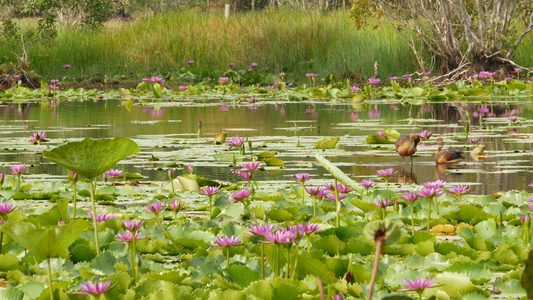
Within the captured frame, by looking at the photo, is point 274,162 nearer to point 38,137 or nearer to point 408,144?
point 408,144

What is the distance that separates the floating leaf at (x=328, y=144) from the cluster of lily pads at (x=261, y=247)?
158 cm

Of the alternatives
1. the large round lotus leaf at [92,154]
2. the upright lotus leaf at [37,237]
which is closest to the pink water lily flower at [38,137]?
the large round lotus leaf at [92,154]

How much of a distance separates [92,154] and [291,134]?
4095 mm

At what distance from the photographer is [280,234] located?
1836mm

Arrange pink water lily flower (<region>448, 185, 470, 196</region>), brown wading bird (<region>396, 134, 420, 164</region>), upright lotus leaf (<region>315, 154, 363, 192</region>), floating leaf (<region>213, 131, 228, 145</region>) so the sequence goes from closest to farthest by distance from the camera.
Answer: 1. upright lotus leaf (<region>315, 154, 363, 192</region>)
2. pink water lily flower (<region>448, 185, 470, 196</region>)
3. brown wading bird (<region>396, 134, 420, 164</region>)
4. floating leaf (<region>213, 131, 228, 145</region>)

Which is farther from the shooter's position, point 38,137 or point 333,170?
point 38,137

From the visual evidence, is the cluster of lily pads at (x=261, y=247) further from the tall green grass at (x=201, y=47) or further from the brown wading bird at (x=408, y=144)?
the tall green grass at (x=201, y=47)

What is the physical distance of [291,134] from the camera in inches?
242

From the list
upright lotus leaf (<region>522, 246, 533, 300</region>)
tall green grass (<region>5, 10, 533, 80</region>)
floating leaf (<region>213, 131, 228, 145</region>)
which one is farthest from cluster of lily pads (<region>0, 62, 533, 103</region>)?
upright lotus leaf (<region>522, 246, 533, 300</region>)

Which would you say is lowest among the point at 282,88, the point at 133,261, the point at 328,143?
the point at 133,261

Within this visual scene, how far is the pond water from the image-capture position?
4.34m

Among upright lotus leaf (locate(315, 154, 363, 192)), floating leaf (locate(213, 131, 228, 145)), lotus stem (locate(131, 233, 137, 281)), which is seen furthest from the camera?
floating leaf (locate(213, 131, 228, 145))

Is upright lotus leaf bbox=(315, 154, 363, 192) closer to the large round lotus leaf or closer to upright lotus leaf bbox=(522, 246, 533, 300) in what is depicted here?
the large round lotus leaf

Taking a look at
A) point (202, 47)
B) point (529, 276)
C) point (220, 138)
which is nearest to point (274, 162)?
point (220, 138)
